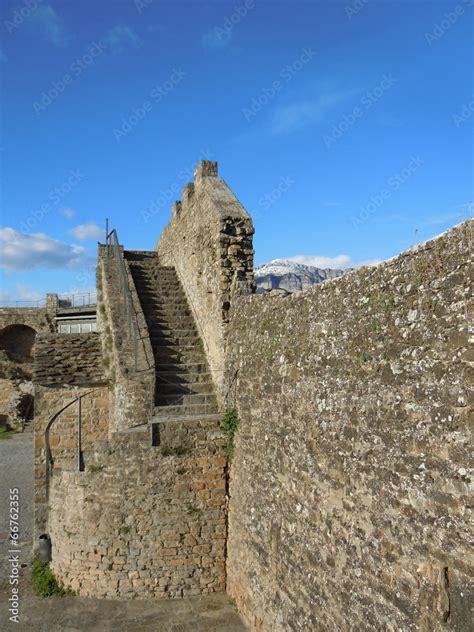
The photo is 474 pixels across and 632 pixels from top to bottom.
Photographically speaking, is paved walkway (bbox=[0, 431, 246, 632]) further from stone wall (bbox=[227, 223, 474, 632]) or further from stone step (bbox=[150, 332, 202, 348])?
stone step (bbox=[150, 332, 202, 348])

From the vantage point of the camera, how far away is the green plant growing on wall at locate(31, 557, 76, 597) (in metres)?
8.72

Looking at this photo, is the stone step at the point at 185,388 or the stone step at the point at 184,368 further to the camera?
the stone step at the point at 184,368

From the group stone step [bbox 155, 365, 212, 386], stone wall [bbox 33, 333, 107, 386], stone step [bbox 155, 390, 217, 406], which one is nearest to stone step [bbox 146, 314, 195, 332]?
stone wall [bbox 33, 333, 107, 386]

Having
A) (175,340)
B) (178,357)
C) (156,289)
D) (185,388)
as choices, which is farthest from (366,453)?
(156,289)

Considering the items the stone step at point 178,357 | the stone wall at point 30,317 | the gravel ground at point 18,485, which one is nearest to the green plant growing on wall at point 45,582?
the gravel ground at point 18,485

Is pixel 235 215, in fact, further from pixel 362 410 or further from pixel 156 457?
pixel 362 410

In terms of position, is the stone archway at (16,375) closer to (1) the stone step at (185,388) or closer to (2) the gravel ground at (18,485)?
(2) the gravel ground at (18,485)

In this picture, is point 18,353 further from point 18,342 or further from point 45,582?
point 45,582

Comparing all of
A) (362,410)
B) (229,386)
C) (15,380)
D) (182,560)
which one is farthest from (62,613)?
(15,380)

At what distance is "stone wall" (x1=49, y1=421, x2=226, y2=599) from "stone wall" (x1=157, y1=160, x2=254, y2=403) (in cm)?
127

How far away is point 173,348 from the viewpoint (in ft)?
36.3

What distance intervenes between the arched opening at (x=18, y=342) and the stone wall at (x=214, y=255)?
20.0m

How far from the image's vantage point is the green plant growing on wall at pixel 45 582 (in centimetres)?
872

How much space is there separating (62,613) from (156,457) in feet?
8.91
